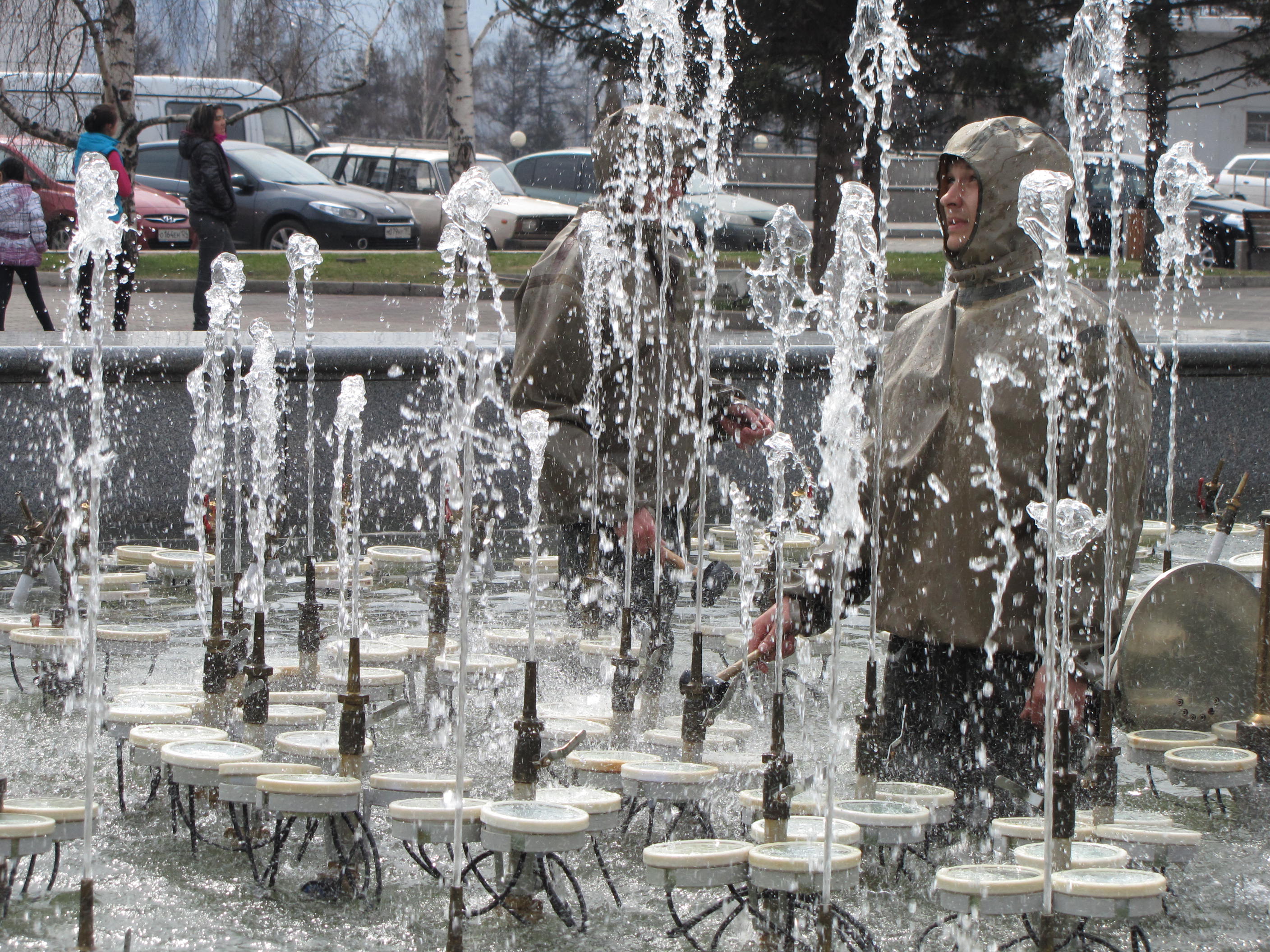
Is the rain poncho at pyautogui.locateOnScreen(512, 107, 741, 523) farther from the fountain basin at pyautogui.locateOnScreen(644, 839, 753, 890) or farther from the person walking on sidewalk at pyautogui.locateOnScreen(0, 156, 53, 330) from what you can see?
the person walking on sidewalk at pyautogui.locateOnScreen(0, 156, 53, 330)

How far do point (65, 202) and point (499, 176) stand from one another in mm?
6963

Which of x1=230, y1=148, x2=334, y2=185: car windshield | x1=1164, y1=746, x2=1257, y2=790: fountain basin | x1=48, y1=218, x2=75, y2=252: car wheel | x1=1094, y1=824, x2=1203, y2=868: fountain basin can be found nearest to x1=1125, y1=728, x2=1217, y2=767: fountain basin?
x1=1164, y1=746, x2=1257, y2=790: fountain basin

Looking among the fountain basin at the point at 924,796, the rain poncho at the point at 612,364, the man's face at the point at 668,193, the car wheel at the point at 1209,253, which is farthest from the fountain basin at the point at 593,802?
the car wheel at the point at 1209,253

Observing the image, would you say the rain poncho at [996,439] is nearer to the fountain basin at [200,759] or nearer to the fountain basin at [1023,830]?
the fountain basin at [1023,830]

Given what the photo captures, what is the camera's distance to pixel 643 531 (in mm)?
4852

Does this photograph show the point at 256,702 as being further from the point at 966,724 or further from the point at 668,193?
the point at 668,193

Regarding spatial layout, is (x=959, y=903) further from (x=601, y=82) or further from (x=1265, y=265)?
(x=1265, y=265)

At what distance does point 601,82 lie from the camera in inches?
567

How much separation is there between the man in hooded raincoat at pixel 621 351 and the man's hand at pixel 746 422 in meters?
0.03

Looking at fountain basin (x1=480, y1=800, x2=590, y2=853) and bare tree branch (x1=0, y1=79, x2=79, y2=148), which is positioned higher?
bare tree branch (x1=0, y1=79, x2=79, y2=148)

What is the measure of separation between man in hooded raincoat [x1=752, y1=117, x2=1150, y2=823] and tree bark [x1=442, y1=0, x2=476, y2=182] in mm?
14350

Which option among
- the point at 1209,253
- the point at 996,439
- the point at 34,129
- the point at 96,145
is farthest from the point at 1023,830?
the point at 1209,253

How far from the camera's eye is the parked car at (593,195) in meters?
20.7

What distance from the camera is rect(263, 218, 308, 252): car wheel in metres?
21.3
